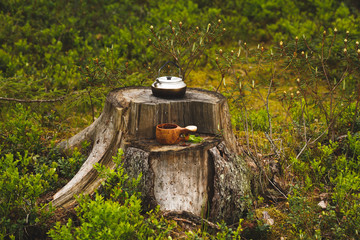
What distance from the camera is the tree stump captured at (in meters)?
3.14

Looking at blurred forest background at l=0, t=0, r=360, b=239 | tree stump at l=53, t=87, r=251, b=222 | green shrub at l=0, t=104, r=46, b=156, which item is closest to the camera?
blurred forest background at l=0, t=0, r=360, b=239

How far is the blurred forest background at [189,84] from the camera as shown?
2.88 m

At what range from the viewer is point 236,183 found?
339cm

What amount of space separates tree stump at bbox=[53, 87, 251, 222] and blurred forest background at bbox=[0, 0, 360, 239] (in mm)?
179

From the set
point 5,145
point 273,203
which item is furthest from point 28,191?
point 273,203

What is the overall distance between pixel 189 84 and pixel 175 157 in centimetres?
415

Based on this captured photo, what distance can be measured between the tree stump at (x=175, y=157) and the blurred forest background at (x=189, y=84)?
179 mm

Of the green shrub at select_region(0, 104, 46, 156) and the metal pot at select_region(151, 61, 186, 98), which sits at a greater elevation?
the metal pot at select_region(151, 61, 186, 98)

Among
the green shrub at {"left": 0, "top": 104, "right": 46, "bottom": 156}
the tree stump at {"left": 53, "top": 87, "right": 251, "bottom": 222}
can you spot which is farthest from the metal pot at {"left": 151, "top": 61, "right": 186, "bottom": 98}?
the green shrub at {"left": 0, "top": 104, "right": 46, "bottom": 156}

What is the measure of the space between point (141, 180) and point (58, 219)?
77 centimetres

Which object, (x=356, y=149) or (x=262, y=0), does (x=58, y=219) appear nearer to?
(x=356, y=149)

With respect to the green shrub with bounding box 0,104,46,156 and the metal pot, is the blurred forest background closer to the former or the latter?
the green shrub with bounding box 0,104,46,156

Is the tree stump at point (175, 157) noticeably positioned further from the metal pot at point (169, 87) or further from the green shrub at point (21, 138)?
the green shrub at point (21, 138)

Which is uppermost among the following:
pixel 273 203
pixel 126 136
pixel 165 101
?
pixel 165 101
